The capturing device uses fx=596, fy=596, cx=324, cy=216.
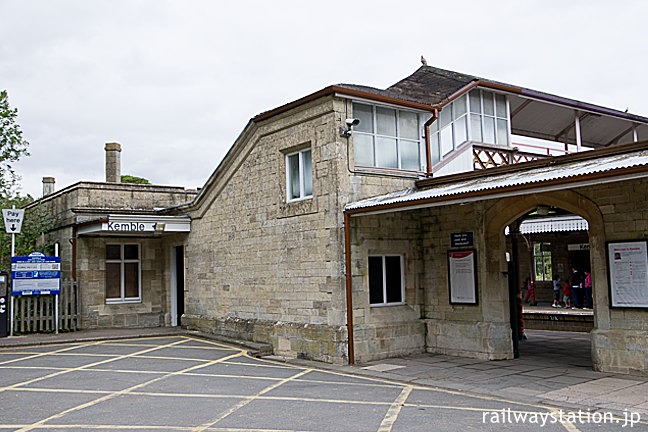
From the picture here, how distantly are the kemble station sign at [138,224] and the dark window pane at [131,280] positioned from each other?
1.78 m

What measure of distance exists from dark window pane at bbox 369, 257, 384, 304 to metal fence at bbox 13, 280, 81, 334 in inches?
360

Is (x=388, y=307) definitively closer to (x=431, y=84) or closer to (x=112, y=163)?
(x=431, y=84)

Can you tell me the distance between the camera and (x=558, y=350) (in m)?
13.0

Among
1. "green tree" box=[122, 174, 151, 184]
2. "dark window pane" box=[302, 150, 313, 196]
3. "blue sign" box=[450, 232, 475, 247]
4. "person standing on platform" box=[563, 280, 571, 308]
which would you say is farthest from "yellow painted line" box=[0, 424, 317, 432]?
Answer: "green tree" box=[122, 174, 151, 184]

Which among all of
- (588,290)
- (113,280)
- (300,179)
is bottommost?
(588,290)

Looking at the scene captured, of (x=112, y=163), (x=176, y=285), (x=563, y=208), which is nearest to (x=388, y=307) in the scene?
(x=563, y=208)

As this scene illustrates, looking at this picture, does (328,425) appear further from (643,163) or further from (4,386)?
(4,386)

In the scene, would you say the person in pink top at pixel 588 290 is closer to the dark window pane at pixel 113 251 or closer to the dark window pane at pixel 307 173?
the dark window pane at pixel 307 173

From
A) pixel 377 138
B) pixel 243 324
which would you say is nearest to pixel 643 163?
pixel 377 138

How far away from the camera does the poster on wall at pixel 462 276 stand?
12.1 m

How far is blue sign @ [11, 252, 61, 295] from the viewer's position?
15906 mm

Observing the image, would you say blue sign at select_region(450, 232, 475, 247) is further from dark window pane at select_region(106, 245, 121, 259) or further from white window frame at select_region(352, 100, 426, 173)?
dark window pane at select_region(106, 245, 121, 259)

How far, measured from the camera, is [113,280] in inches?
721

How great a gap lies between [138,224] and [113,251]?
94.9 inches
